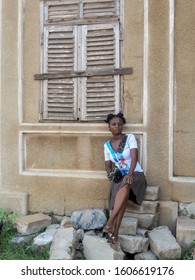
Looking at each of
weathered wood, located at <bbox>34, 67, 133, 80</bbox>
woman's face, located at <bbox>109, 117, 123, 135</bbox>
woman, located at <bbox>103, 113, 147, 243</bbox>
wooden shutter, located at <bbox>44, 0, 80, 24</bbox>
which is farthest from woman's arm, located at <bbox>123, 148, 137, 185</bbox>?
wooden shutter, located at <bbox>44, 0, 80, 24</bbox>

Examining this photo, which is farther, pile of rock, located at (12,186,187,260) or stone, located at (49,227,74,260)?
pile of rock, located at (12,186,187,260)

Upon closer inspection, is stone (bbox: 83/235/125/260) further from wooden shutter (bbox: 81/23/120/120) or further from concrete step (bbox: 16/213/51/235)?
wooden shutter (bbox: 81/23/120/120)

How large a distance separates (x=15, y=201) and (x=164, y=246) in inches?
90.5

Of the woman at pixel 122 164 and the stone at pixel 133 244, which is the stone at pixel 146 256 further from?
the woman at pixel 122 164

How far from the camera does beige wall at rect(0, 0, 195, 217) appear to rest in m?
4.66

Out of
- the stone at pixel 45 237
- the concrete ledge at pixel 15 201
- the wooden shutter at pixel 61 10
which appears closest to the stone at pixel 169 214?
the stone at pixel 45 237

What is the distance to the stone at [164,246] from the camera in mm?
Answer: 3916

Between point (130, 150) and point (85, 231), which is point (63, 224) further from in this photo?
point (130, 150)

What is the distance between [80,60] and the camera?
505 cm

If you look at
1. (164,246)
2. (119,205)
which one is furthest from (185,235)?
(119,205)

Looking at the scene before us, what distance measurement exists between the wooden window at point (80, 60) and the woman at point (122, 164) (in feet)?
1.77

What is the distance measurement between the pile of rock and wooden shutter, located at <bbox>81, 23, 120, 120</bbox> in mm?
1307

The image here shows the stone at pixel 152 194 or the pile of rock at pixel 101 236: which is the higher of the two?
the stone at pixel 152 194

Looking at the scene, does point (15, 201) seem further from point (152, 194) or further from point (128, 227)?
point (152, 194)
